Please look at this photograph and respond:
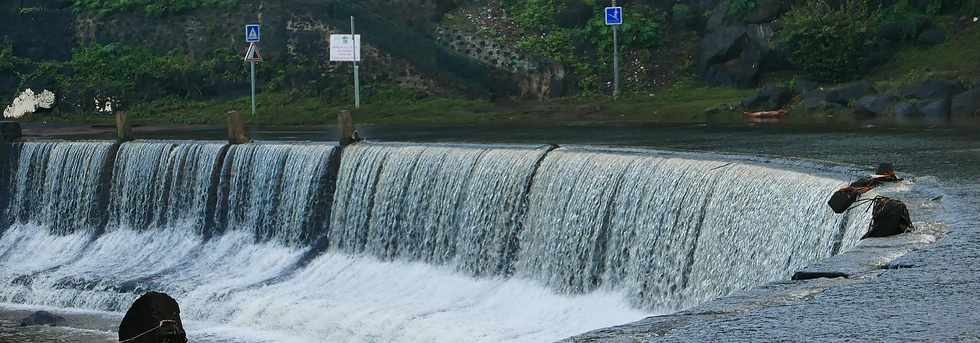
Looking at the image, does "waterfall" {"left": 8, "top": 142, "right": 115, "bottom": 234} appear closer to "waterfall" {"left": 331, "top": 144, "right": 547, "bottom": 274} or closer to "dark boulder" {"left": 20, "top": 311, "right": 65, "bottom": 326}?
"waterfall" {"left": 331, "top": 144, "right": 547, "bottom": 274}

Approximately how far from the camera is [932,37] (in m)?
39.1

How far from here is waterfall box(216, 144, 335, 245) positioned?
2756cm

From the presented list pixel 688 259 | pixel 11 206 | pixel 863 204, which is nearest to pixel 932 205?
pixel 863 204

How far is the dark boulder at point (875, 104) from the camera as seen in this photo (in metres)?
34.1

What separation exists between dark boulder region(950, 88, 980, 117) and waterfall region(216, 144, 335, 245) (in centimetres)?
1273

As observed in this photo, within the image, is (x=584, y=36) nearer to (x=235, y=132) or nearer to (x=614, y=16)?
(x=614, y=16)

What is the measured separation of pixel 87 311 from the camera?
25156 millimetres

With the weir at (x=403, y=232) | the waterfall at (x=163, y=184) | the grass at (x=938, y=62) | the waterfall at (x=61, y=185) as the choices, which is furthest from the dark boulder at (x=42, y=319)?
the grass at (x=938, y=62)

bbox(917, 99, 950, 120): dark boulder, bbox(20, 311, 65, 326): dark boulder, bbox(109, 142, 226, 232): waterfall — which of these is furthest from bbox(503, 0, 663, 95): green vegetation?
bbox(20, 311, 65, 326): dark boulder

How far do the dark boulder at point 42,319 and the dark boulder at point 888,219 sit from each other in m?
13.6

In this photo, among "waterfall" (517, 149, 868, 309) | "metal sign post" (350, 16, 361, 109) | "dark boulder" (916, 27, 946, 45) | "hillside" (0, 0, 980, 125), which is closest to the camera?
"waterfall" (517, 149, 868, 309)

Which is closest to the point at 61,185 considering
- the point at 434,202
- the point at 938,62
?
the point at 434,202

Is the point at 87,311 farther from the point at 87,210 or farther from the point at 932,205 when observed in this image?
the point at 932,205

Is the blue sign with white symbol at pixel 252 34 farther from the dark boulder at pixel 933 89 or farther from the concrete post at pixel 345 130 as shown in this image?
the dark boulder at pixel 933 89
